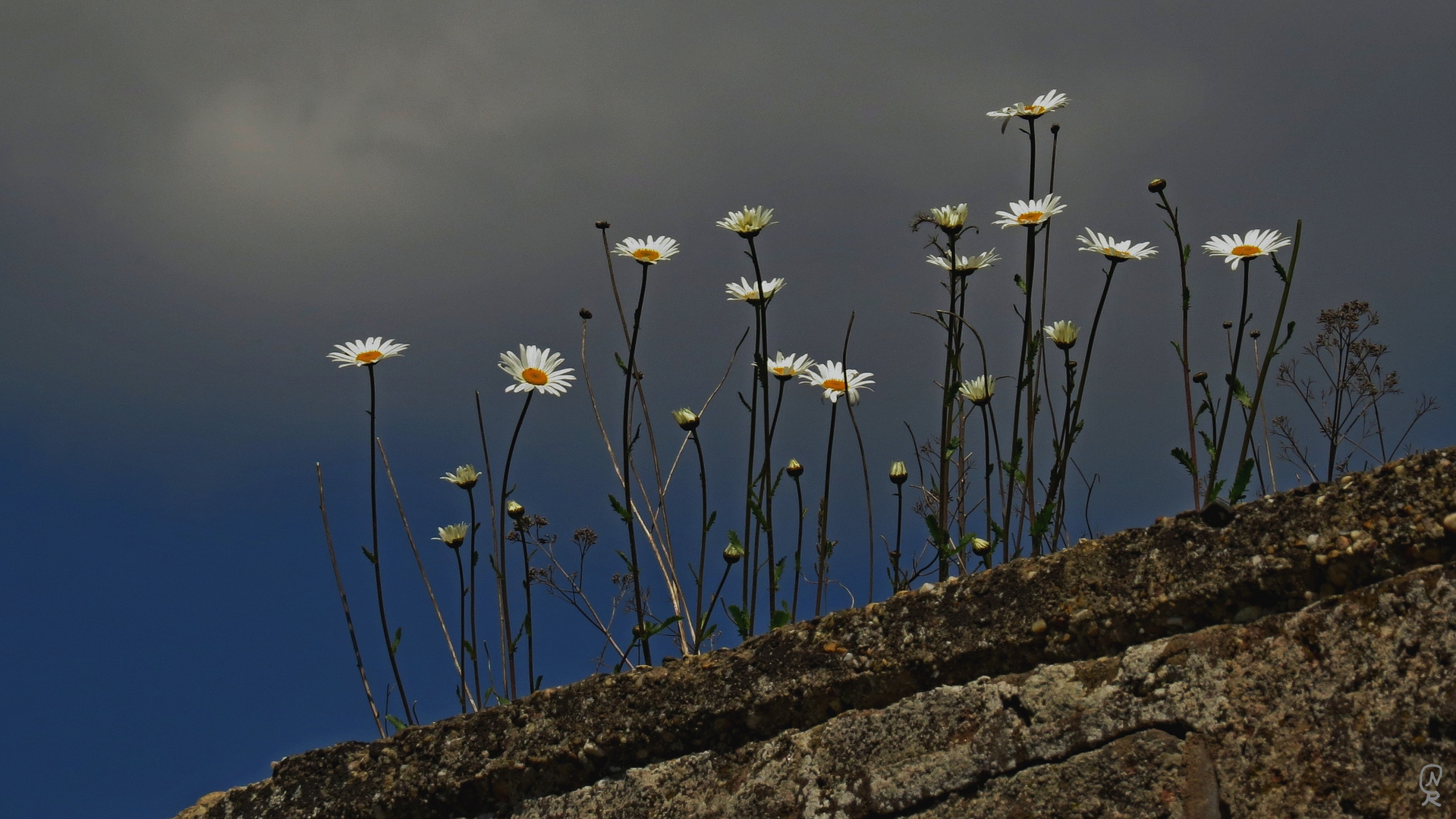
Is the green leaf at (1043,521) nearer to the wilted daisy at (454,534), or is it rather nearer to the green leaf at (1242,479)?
the green leaf at (1242,479)

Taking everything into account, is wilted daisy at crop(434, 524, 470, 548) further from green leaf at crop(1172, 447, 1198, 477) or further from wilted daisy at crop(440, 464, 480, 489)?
green leaf at crop(1172, 447, 1198, 477)

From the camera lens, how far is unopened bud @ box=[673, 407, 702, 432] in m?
3.39

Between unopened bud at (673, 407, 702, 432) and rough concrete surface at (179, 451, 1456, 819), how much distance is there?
1.50 meters

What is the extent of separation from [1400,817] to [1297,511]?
0.42m

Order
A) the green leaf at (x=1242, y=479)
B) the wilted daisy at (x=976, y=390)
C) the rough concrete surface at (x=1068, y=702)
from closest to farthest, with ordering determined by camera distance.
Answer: the rough concrete surface at (x=1068, y=702)
the green leaf at (x=1242, y=479)
the wilted daisy at (x=976, y=390)

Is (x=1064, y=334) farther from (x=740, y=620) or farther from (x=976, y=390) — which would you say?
(x=740, y=620)

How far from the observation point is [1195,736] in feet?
4.70

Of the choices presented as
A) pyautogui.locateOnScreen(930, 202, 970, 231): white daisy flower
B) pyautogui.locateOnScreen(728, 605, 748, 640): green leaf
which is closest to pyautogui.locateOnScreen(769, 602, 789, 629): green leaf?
pyautogui.locateOnScreen(728, 605, 748, 640): green leaf

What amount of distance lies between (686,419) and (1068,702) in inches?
78.7

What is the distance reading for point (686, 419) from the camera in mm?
3395

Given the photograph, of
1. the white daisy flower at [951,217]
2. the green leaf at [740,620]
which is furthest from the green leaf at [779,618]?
the white daisy flower at [951,217]

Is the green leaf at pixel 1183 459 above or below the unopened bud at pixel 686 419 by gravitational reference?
below

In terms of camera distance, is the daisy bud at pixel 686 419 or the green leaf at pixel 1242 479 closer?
the green leaf at pixel 1242 479

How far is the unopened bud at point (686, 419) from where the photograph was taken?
3.39m
